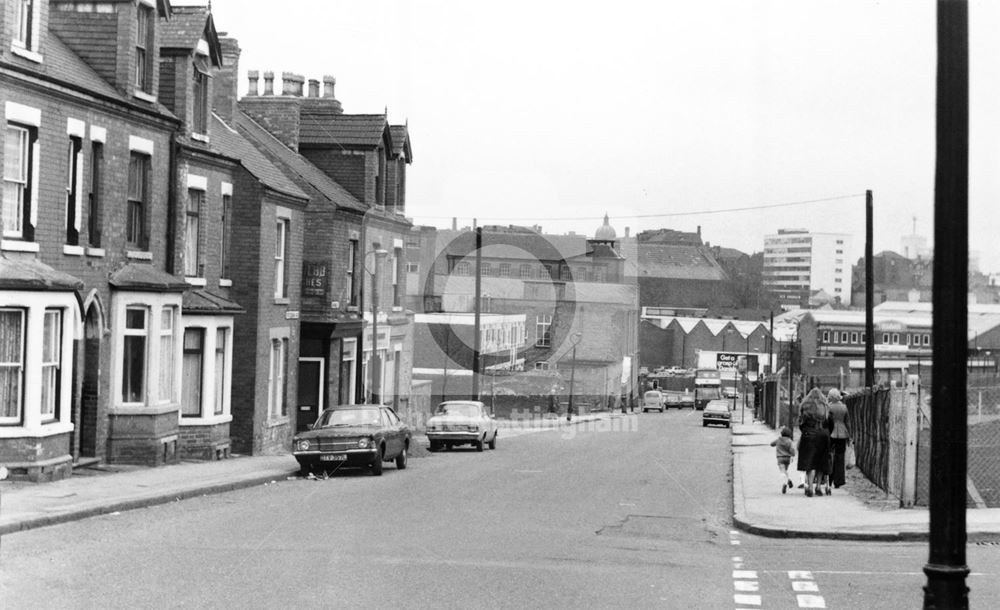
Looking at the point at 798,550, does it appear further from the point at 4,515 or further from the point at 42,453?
the point at 42,453

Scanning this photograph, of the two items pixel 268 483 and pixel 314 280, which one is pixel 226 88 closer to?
pixel 314 280

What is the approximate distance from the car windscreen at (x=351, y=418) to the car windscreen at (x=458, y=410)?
1144 centimetres

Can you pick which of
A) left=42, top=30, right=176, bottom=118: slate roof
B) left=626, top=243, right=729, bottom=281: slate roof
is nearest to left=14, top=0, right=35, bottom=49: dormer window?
left=42, top=30, right=176, bottom=118: slate roof

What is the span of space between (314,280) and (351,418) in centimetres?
1014

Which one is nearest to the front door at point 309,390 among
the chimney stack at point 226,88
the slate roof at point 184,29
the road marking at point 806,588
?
the chimney stack at point 226,88

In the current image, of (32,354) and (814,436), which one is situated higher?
(32,354)

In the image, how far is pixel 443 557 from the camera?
14.0m

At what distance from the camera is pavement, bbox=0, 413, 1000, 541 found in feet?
56.0

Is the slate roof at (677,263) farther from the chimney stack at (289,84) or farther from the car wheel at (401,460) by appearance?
the car wheel at (401,460)

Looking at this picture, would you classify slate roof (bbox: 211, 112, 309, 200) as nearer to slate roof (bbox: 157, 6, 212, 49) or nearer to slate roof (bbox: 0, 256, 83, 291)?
slate roof (bbox: 157, 6, 212, 49)

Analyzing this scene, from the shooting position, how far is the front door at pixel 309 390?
131 feet

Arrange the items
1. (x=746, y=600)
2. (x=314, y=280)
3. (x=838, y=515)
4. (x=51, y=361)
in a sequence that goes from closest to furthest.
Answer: (x=746, y=600) → (x=838, y=515) → (x=51, y=361) → (x=314, y=280)

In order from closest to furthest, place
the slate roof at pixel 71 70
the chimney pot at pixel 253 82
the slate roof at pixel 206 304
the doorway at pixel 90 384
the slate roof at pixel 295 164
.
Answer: the slate roof at pixel 71 70, the doorway at pixel 90 384, the slate roof at pixel 206 304, the slate roof at pixel 295 164, the chimney pot at pixel 253 82

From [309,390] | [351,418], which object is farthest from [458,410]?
[351,418]
